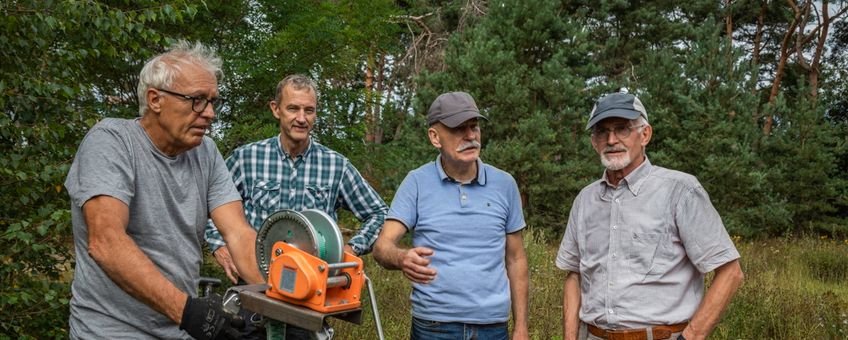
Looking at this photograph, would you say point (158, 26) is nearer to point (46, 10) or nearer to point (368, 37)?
point (368, 37)

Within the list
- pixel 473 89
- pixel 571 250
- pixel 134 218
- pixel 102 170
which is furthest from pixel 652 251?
pixel 473 89

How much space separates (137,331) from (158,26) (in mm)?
5741

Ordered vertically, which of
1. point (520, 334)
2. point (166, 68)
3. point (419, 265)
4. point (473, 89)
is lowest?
point (520, 334)

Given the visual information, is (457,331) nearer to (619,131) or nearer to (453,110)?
(453,110)

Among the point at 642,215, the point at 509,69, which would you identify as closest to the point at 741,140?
the point at 509,69

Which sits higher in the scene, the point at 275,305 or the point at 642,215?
the point at 642,215

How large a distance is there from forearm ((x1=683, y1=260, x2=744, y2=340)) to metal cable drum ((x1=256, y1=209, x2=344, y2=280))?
157 centimetres

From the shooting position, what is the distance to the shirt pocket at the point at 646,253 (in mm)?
3055

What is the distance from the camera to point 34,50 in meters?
4.37

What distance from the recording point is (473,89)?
15.3 metres

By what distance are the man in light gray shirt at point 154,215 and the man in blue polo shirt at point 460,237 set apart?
35.5 inches

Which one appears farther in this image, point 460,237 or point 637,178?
point 460,237

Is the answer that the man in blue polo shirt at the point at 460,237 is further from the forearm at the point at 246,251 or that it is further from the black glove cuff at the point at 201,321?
the black glove cuff at the point at 201,321

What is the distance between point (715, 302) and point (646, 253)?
342 mm
